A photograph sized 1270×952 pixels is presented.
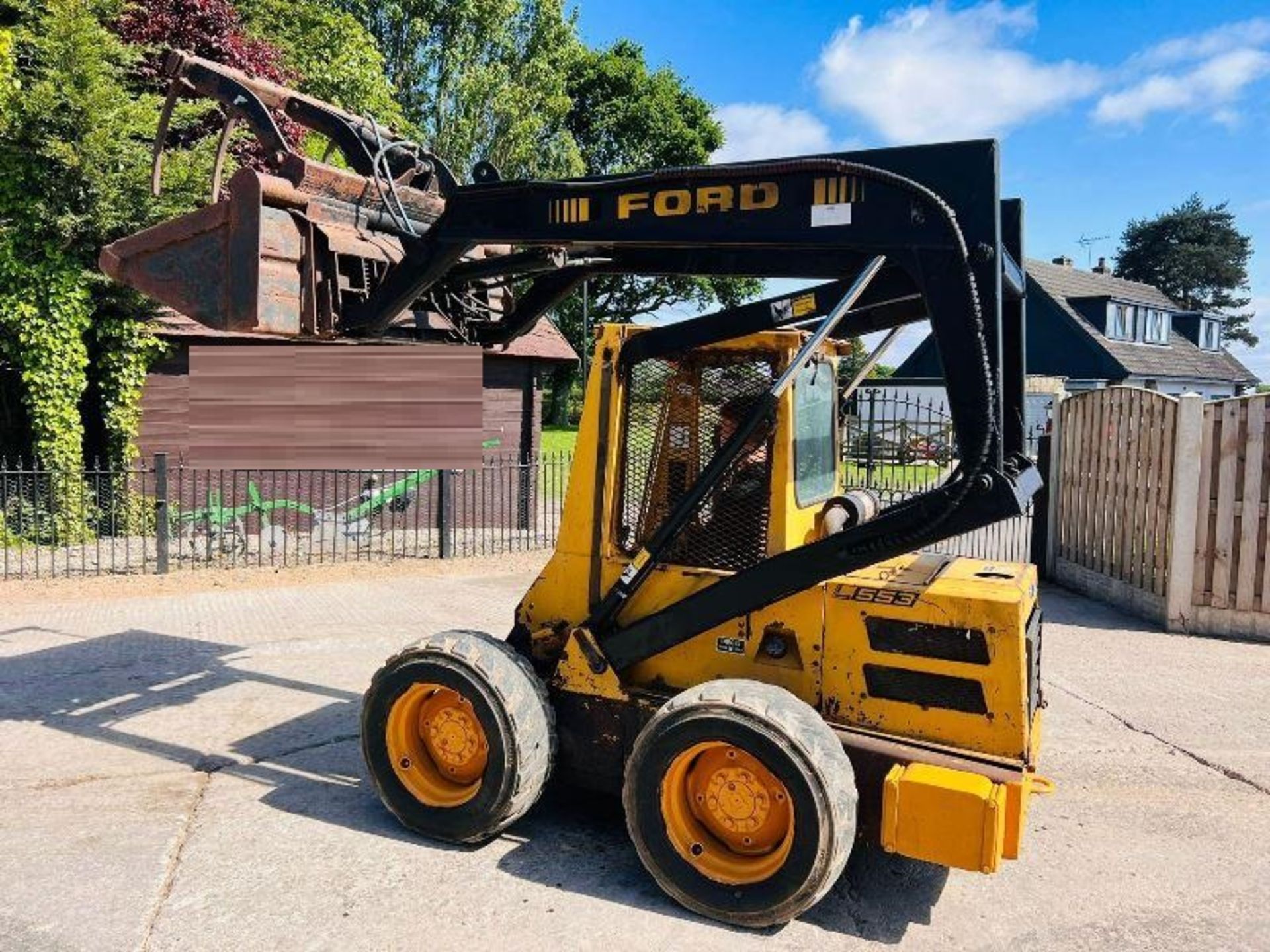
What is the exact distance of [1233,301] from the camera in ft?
235

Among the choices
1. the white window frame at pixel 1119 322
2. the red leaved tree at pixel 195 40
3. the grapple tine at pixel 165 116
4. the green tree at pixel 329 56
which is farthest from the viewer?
the white window frame at pixel 1119 322

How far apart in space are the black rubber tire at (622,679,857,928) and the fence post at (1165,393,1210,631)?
6407 millimetres

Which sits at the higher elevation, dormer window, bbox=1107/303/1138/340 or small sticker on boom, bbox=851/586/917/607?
dormer window, bbox=1107/303/1138/340

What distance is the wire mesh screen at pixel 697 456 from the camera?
4.21 meters

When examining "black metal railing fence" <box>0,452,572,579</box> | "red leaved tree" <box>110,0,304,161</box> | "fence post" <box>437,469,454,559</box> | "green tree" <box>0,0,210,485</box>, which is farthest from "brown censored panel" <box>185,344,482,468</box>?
"red leaved tree" <box>110,0,304,161</box>

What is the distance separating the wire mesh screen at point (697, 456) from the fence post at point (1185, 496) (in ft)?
20.2

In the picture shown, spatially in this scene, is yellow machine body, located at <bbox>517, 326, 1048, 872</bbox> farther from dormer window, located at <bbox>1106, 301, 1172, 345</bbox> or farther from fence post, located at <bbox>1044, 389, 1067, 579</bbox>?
dormer window, located at <bbox>1106, 301, 1172, 345</bbox>

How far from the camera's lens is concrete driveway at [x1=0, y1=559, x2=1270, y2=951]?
3.72 meters

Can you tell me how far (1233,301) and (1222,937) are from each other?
81963mm

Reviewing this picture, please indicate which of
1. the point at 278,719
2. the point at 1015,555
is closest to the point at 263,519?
the point at 278,719

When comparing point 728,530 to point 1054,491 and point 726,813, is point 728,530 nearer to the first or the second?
point 726,813

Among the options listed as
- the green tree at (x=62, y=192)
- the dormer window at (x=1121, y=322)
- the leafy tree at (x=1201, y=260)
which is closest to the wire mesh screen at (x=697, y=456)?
the green tree at (x=62, y=192)

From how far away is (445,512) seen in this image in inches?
480

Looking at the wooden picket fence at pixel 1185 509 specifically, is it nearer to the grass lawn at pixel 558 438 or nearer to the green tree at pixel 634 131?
the grass lawn at pixel 558 438
